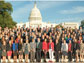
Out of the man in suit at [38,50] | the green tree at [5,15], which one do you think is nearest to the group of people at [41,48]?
the man in suit at [38,50]

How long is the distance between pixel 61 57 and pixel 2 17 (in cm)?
3278

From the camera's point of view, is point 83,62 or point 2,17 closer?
point 83,62

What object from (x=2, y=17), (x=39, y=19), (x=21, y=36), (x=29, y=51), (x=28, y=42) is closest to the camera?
(x=29, y=51)

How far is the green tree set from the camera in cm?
4562

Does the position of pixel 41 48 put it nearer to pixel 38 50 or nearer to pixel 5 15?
pixel 38 50

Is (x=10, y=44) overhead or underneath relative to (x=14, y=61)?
overhead

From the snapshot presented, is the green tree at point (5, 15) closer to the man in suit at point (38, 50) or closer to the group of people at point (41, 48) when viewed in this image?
the group of people at point (41, 48)

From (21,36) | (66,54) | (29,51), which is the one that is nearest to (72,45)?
(66,54)

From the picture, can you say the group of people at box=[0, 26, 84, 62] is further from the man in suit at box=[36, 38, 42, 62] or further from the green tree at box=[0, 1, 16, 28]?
the green tree at box=[0, 1, 16, 28]

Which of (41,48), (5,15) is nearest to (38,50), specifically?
(41,48)

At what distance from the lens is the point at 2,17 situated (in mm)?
46469

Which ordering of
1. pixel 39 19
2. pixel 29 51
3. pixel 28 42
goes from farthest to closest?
pixel 39 19 → pixel 28 42 → pixel 29 51

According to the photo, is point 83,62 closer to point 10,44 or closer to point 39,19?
point 10,44

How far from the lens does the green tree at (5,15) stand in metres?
45.6
